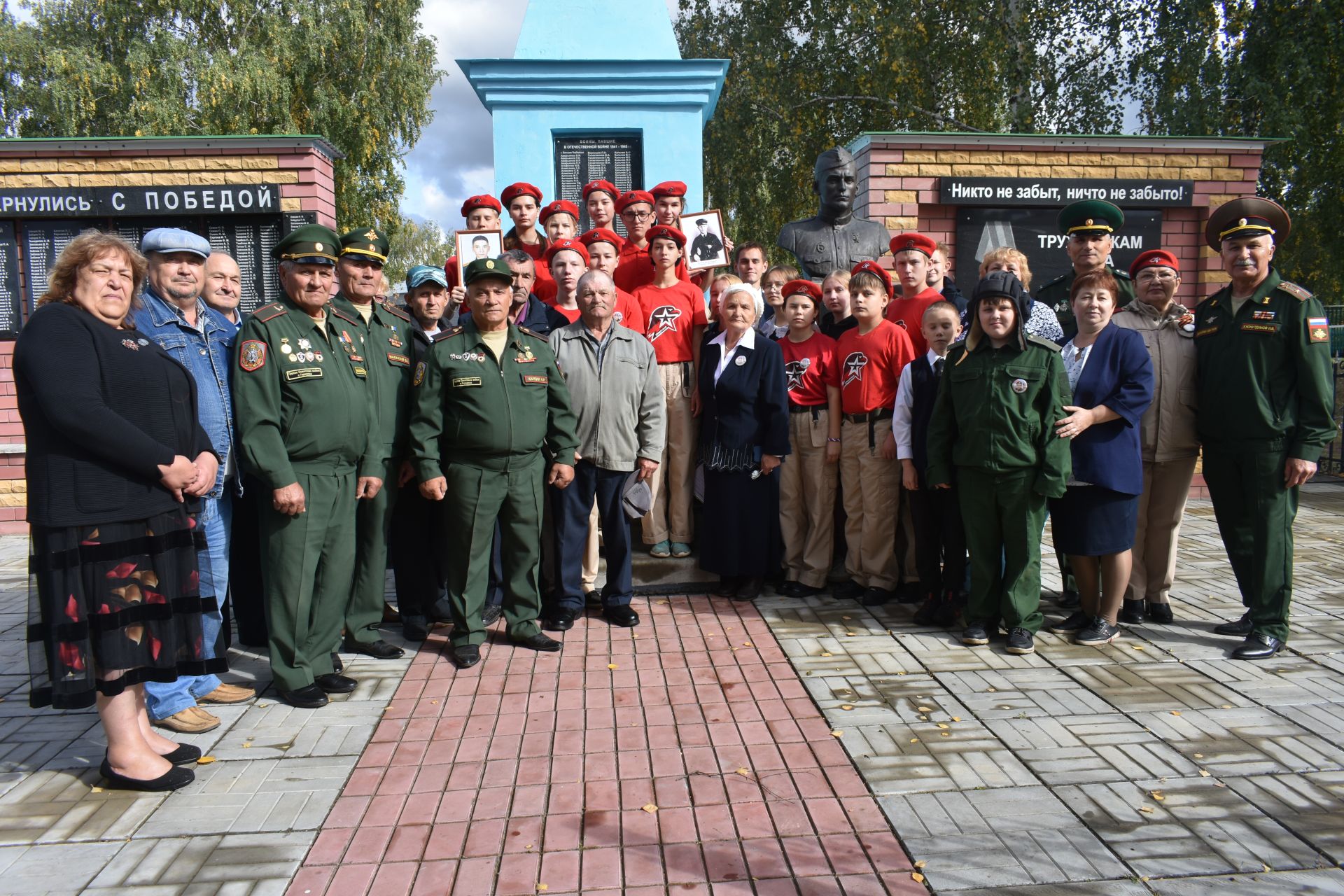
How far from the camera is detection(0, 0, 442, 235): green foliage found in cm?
1834

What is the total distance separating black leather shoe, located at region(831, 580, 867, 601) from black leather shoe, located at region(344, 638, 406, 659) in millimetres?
2534

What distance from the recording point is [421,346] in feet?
16.0

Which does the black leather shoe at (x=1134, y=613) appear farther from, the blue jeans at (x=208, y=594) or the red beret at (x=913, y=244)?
the blue jeans at (x=208, y=594)

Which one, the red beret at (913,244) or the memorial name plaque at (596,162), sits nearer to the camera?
the red beret at (913,244)

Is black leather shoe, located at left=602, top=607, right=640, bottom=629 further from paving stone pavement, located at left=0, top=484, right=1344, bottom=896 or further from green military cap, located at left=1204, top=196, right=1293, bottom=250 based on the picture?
green military cap, located at left=1204, top=196, right=1293, bottom=250

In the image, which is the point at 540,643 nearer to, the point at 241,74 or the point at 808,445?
the point at 808,445

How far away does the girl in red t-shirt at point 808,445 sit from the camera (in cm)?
535

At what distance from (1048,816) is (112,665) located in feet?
10.2

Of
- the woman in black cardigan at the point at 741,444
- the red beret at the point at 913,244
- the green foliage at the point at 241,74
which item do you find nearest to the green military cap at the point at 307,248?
the woman in black cardigan at the point at 741,444

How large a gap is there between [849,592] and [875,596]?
17 centimetres

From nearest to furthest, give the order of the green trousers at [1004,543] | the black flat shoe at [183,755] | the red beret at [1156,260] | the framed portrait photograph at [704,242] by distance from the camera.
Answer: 1. the black flat shoe at [183,755]
2. the green trousers at [1004,543]
3. the red beret at [1156,260]
4. the framed portrait photograph at [704,242]

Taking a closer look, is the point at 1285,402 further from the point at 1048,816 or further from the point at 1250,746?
the point at 1048,816

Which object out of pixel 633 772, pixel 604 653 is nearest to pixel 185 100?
pixel 604 653

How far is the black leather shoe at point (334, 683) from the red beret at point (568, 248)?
273 centimetres
